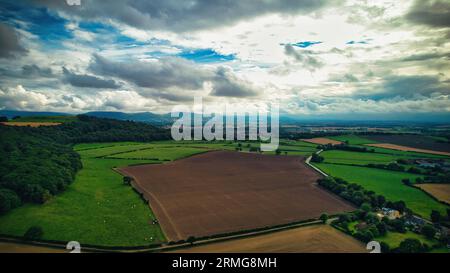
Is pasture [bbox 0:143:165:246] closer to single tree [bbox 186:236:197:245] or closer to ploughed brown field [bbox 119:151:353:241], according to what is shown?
ploughed brown field [bbox 119:151:353:241]

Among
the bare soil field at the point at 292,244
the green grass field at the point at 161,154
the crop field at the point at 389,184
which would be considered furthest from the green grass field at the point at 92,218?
the crop field at the point at 389,184

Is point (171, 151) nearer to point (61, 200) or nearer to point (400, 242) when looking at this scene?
point (61, 200)

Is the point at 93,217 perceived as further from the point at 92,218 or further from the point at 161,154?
the point at 161,154

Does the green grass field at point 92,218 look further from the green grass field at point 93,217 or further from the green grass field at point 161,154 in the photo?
the green grass field at point 161,154

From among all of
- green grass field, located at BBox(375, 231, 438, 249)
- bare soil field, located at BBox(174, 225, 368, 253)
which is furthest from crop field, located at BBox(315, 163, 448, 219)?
bare soil field, located at BBox(174, 225, 368, 253)
